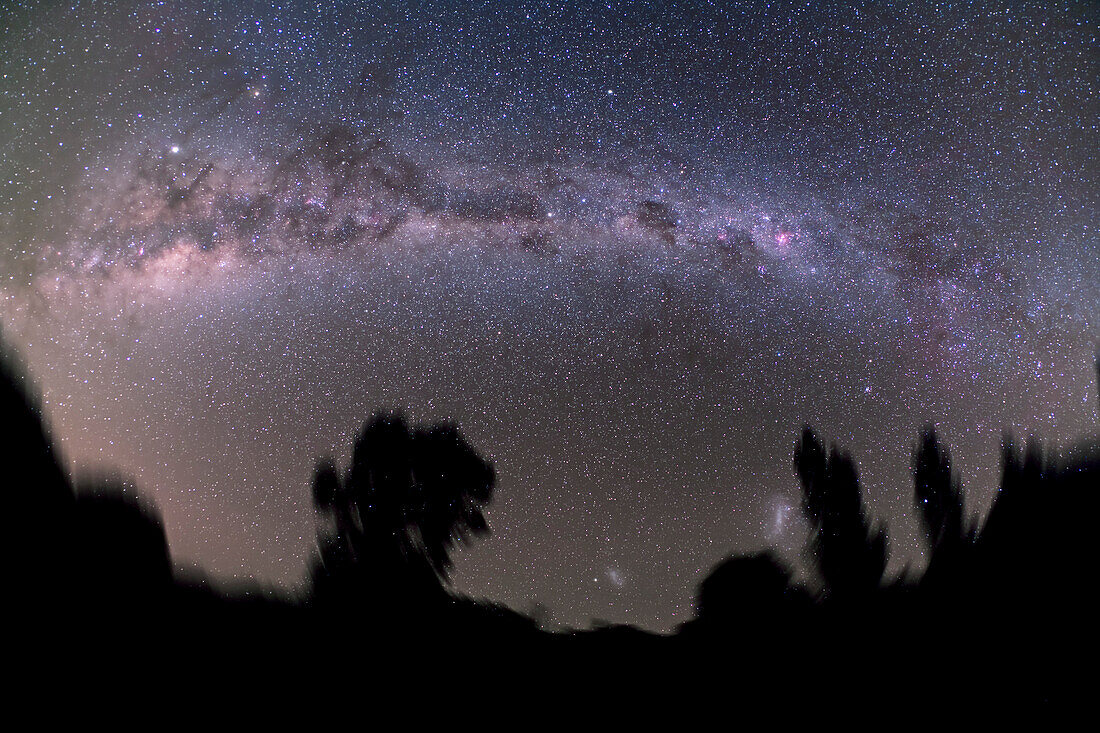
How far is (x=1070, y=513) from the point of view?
522 cm

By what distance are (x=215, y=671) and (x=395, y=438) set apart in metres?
2.17

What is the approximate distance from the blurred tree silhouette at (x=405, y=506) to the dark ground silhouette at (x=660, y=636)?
0.7 inches

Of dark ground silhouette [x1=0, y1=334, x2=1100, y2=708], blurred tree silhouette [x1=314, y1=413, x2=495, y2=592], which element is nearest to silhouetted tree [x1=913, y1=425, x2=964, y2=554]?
dark ground silhouette [x1=0, y1=334, x2=1100, y2=708]

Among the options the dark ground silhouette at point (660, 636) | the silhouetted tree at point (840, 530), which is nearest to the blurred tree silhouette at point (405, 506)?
the dark ground silhouette at point (660, 636)

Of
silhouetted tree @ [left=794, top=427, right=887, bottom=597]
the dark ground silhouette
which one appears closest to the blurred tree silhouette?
the dark ground silhouette

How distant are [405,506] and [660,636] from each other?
2906 mm

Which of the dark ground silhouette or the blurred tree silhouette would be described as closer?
the dark ground silhouette

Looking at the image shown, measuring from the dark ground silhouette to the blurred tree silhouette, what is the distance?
0.02 meters

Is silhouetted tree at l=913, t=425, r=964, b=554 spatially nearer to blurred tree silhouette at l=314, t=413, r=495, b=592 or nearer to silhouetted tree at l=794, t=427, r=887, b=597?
silhouetted tree at l=794, t=427, r=887, b=597

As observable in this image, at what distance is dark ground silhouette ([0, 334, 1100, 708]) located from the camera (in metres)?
3.95

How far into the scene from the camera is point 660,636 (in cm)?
533

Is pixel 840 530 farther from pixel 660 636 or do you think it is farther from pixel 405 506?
pixel 405 506

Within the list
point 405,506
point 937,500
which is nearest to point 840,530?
point 937,500

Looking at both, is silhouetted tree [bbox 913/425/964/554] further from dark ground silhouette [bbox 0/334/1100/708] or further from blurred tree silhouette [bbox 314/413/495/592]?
blurred tree silhouette [bbox 314/413/495/592]
